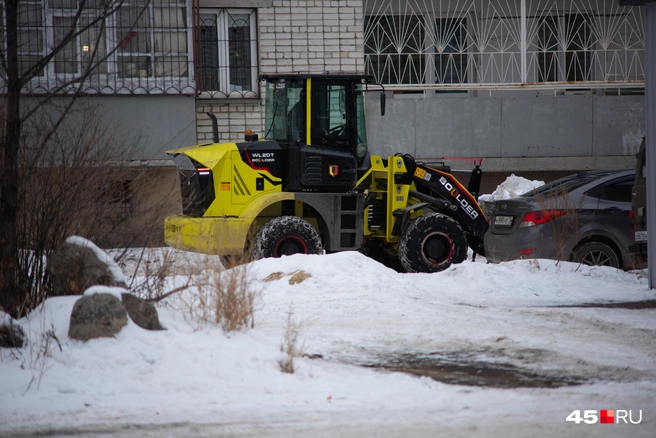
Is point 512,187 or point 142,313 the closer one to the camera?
point 142,313

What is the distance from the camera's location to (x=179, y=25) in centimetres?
1655

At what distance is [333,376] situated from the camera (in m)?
6.04

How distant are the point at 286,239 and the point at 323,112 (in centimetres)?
195

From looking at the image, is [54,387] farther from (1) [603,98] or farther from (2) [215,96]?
(1) [603,98]

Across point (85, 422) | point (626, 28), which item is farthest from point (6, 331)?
point (626, 28)

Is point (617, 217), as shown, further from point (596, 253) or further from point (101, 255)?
point (101, 255)

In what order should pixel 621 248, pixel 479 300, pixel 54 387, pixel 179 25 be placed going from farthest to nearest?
1. pixel 179 25
2. pixel 621 248
3. pixel 479 300
4. pixel 54 387

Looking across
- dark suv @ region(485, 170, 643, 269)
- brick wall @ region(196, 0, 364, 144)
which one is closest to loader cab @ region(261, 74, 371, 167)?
dark suv @ region(485, 170, 643, 269)

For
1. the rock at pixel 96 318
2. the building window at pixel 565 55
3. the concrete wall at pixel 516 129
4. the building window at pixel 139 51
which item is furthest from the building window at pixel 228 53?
the rock at pixel 96 318

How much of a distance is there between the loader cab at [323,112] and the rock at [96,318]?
20.3 ft

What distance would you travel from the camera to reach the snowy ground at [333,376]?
5004 mm

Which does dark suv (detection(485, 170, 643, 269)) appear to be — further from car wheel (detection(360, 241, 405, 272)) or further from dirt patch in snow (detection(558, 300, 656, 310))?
car wheel (detection(360, 241, 405, 272))

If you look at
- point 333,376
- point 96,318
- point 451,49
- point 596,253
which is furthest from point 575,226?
point 451,49

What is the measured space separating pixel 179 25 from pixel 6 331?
37.0ft
